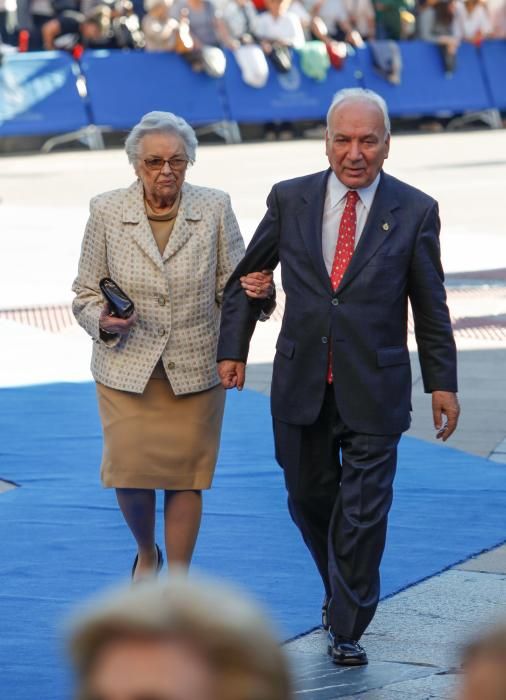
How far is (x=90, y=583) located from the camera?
623 cm

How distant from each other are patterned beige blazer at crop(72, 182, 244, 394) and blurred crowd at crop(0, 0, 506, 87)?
62.9 feet

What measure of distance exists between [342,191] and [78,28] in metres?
21.1

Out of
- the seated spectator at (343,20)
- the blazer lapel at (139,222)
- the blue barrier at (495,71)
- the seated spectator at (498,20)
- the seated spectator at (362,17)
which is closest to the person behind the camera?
the blazer lapel at (139,222)

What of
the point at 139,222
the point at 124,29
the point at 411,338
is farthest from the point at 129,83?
the point at 139,222

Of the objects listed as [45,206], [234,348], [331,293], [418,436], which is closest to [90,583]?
[234,348]

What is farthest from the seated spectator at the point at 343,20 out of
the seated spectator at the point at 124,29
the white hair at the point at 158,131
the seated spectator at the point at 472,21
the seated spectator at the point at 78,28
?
the white hair at the point at 158,131

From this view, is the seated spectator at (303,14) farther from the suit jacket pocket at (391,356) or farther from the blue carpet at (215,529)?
the suit jacket pocket at (391,356)

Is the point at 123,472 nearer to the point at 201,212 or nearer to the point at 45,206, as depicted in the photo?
the point at 201,212

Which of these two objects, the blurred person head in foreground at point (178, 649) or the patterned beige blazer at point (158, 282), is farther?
the patterned beige blazer at point (158, 282)

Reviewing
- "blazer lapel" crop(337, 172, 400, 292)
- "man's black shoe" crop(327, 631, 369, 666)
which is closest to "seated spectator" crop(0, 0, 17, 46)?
"blazer lapel" crop(337, 172, 400, 292)

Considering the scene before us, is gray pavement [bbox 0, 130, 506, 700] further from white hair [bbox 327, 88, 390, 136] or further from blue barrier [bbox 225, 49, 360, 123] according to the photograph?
white hair [bbox 327, 88, 390, 136]

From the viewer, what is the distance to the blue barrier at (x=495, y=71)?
28328mm

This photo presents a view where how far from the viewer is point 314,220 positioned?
5254 mm

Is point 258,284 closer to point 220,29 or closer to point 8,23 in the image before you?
point 220,29
